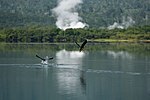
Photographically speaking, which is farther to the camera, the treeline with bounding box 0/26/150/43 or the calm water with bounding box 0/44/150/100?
the treeline with bounding box 0/26/150/43

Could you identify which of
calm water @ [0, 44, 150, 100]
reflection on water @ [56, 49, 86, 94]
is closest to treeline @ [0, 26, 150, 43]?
calm water @ [0, 44, 150, 100]

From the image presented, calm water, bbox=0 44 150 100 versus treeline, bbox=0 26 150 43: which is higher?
treeline, bbox=0 26 150 43

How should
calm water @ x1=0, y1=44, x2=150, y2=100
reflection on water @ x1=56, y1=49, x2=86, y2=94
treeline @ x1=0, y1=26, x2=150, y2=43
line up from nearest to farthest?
1. calm water @ x1=0, y1=44, x2=150, y2=100
2. reflection on water @ x1=56, y1=49, x2=86, y2=94
3. treeline @ x1=0, y1=26, x2=150, y2=43

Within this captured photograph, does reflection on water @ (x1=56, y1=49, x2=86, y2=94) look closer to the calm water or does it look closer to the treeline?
the calm water

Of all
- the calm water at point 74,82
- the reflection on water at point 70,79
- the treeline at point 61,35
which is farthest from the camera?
the treeline at point 61,35

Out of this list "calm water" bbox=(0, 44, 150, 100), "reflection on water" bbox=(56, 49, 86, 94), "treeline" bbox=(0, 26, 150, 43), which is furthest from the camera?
"treeline" bbox=(0, 26, 150, 43)

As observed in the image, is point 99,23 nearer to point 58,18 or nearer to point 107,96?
point 58,18

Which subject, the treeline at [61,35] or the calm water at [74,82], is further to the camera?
the treeline at [61,35]

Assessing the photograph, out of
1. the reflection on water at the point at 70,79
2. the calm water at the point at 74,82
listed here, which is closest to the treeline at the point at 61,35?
the calm water at the point at 74,82

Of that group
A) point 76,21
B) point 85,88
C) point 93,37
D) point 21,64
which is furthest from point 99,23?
point 85,88

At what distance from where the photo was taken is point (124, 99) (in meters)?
31.1

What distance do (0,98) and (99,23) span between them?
170 meters

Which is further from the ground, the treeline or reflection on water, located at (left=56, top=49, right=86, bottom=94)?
the treeline

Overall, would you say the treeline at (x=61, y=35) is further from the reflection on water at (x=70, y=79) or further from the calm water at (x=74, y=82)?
the reflection on water at (x=70, y=79)
